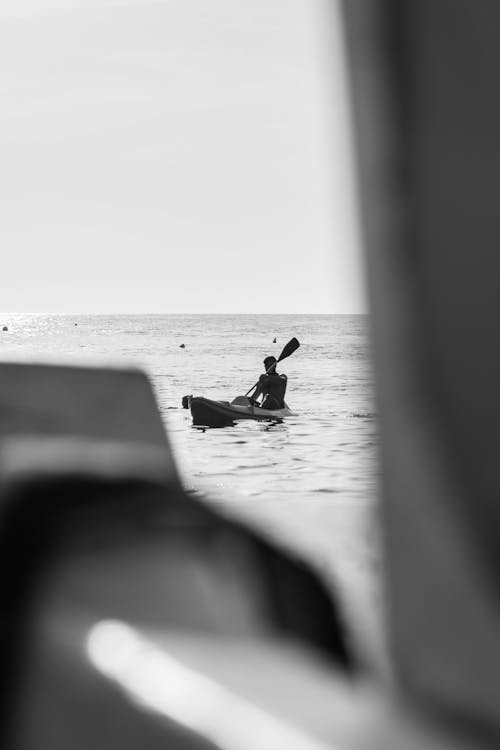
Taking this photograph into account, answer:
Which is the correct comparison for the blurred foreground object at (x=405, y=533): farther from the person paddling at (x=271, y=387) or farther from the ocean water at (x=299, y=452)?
the person paddling at (x=271, y=387)

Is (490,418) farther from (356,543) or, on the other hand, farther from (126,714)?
(356,543)

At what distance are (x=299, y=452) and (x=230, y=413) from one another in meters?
3.75

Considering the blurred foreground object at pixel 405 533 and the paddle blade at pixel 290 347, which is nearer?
the blurred foreground object at pixel 405 533

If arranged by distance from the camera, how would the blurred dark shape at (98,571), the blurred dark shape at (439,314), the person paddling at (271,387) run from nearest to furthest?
the blurred dark shape at (439,314) < the blurred dark shape at (98,571) < the person paddling at (271,387)

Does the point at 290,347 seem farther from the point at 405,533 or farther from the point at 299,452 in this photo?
the point at 405,533

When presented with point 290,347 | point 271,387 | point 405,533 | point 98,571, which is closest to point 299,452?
point 271,387

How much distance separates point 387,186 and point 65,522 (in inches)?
38.4

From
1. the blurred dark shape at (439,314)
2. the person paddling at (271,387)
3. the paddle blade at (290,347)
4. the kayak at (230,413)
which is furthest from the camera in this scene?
the kayak at (230,413)

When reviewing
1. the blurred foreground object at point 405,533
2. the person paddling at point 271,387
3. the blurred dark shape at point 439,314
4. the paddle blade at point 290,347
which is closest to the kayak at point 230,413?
the person paddling at point 271,387

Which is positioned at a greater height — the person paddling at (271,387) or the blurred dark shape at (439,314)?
the blurred dark shape at (439,314)

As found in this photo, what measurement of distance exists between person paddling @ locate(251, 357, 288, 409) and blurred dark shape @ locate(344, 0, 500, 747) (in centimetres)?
2520

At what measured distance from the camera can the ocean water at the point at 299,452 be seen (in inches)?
49.4

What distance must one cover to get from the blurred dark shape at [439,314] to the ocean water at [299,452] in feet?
0.11

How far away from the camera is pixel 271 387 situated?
2681cm
